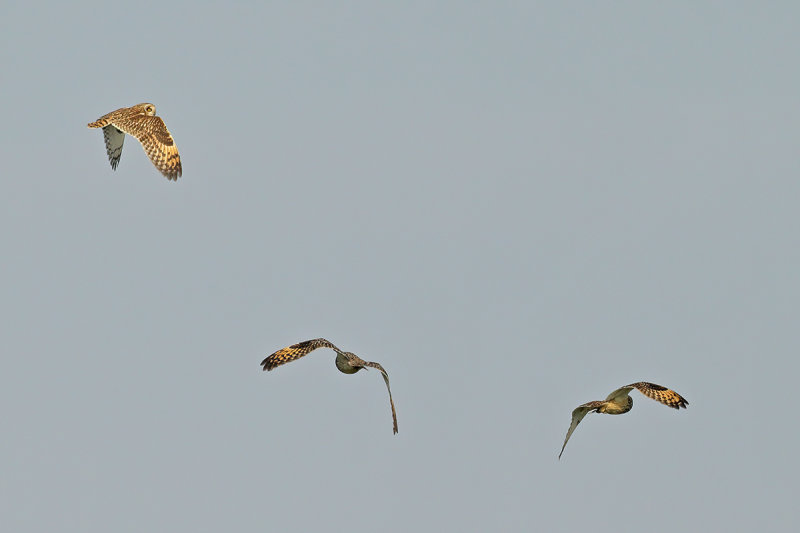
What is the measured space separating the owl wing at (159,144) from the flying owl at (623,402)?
15496 mm

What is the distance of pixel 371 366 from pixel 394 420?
252 cm

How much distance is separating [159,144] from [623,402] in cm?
1753

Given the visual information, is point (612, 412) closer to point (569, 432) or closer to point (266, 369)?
point (569, 432)

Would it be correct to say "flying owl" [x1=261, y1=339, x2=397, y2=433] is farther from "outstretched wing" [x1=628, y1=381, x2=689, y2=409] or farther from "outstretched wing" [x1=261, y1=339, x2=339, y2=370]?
"outstretched wing" [x1=628, y1=381, x2=689, y2=409]

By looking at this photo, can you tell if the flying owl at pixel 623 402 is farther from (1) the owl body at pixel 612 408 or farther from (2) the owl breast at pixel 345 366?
(2) the owl breast at pixel 345 366

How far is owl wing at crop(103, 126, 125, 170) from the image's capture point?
5382cm

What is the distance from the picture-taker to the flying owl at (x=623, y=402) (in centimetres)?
4503

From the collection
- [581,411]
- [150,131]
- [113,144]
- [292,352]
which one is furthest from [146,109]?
[581,411]

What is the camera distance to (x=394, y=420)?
40688mm

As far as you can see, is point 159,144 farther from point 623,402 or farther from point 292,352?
point 623,402

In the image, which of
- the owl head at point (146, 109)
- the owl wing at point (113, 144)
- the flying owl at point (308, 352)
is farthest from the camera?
the owl wing at point (113, 144)

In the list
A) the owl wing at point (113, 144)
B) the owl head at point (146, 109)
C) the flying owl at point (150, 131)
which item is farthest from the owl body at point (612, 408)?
the owl wing at point (113, 144)

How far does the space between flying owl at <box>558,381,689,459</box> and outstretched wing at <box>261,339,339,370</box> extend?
25.8 feet

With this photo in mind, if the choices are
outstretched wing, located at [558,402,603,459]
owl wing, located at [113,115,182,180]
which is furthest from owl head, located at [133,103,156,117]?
outstretched wing, located at [558,402,603,459]
